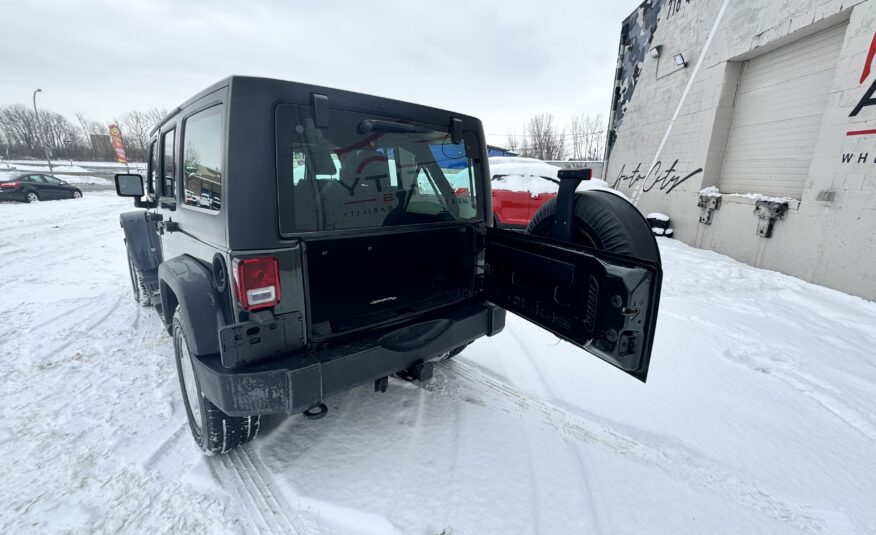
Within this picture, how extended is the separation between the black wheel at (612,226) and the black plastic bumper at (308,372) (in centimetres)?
114

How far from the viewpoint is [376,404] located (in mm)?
2814

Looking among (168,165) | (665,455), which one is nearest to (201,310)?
(168,165)

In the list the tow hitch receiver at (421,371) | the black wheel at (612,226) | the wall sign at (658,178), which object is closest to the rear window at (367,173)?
the black wheel at (612,226)

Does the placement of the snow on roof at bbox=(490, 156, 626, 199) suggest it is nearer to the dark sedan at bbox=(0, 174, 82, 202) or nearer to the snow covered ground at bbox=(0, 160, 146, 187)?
the dark sedan at bbox=(0, 174, 82, 202)

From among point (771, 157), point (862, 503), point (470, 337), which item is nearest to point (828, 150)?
point (771, 157)

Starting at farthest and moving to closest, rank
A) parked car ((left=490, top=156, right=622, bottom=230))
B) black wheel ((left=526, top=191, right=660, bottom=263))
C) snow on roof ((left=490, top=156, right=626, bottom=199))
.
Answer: snow on roof ((left=490, top=156, right=626, bottom=199)) → parked car ((left=490, top=156, right=622, bottom=230)) → black wheel ((left=526, top=191, right=660, bottom=263))

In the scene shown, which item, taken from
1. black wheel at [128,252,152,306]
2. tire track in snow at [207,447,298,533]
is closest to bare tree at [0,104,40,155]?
black wheel at [128,252,152,306]

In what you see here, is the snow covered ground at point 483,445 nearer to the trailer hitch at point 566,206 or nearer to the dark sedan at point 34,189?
the trailer hitch at point 566,206

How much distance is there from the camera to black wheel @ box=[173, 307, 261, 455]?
2.11 m

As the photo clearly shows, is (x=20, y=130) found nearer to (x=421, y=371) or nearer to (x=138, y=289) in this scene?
(x=138, y=289)

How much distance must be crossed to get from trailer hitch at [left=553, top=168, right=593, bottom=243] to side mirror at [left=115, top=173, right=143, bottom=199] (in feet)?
11.6

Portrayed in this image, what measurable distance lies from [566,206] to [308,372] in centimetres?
180

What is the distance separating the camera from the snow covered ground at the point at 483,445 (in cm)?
193

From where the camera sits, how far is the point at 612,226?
2.27 metres
